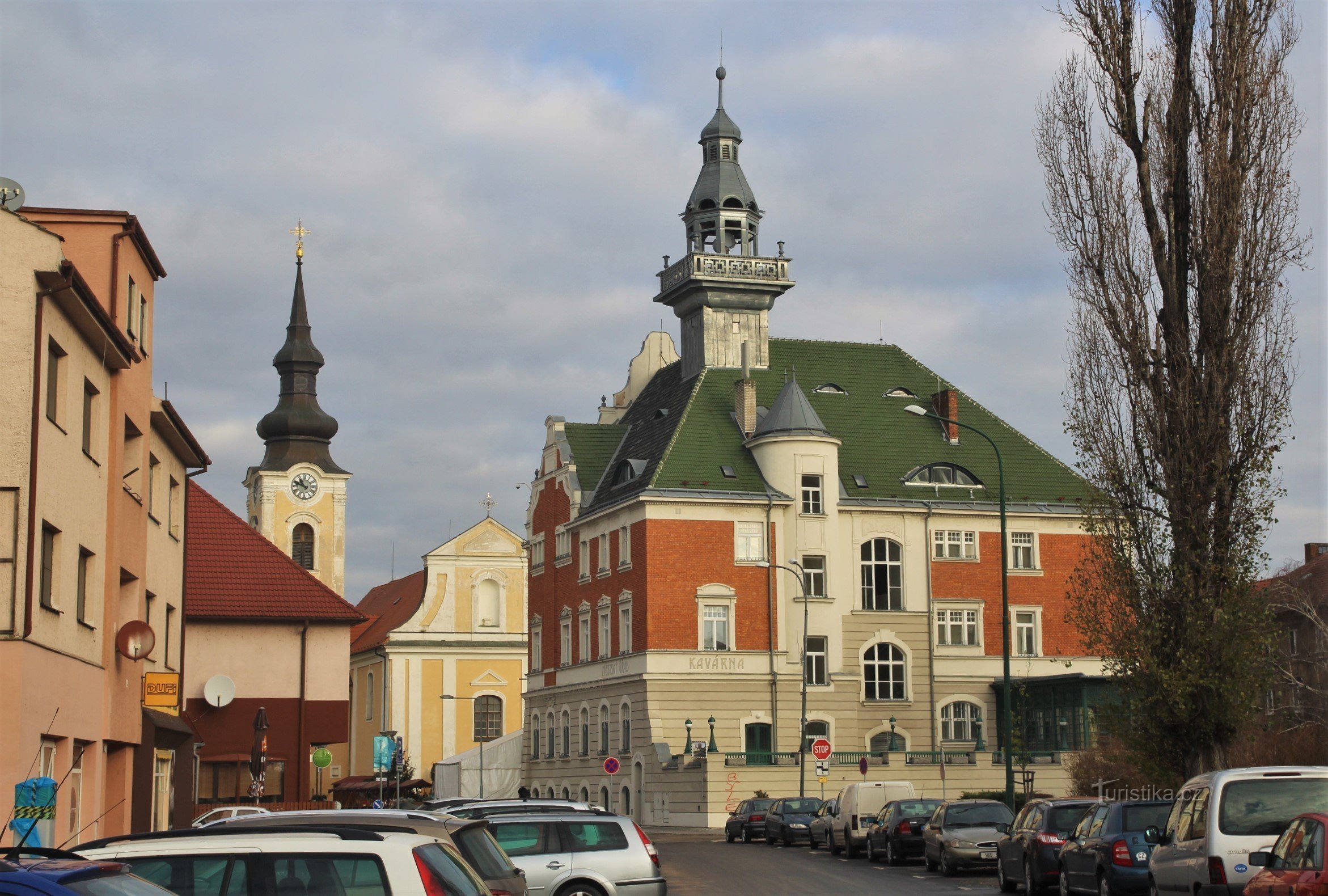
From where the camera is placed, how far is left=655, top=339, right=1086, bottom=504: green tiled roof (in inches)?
2601

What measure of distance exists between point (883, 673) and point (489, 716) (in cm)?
3194

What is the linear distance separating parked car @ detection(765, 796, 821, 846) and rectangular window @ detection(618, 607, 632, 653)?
17383 mm

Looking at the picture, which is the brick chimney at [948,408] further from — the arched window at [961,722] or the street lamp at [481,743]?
the street lamp at [481,743]

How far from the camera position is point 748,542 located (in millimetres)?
64938

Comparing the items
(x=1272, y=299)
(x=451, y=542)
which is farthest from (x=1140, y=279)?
(x=451, y=542)

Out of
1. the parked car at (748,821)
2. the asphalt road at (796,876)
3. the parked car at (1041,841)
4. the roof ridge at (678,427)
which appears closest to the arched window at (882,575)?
the roof ridge at (678,427)

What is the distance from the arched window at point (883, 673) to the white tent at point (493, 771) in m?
19.1

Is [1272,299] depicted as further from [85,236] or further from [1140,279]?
[85,236]

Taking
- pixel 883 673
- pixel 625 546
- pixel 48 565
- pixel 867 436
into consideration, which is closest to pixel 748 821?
pixel 883 673

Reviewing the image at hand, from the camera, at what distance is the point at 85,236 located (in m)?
24.9

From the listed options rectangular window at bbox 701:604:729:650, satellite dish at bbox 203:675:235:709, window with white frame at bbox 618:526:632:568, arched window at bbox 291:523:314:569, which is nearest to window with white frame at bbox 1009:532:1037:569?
rectangular window at bbox 701:604:729:650

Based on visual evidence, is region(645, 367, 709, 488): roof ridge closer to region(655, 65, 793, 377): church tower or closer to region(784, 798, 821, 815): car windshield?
region(655, 65, 793, 377): church tower

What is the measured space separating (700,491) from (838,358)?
12463 mm

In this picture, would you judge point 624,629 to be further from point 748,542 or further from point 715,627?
point 748,542
